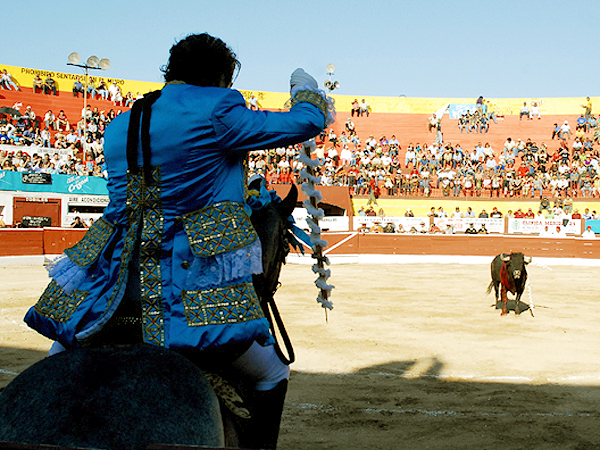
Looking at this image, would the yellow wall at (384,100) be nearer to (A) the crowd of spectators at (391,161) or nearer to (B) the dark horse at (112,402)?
(A) the crowd of spectators at (391,161)

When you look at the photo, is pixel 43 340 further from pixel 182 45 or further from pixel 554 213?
pixel 554 213

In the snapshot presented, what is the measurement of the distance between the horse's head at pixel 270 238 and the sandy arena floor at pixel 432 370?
1.67m

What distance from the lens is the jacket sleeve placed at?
1.49 m

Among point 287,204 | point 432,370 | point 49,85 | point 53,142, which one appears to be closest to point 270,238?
point 287,204

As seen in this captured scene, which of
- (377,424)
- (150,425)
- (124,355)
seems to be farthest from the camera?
(377,424)

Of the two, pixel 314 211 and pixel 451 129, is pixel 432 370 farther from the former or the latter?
pixel 451 129

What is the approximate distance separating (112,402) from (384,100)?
104 feet

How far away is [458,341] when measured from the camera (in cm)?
638

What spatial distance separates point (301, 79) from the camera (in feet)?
5.72

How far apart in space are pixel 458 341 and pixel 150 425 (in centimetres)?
566

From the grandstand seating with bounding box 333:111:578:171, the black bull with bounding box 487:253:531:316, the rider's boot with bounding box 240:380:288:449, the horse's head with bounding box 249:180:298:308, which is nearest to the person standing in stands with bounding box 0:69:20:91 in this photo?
the grandstand seating with bounding box 333:111:578:171

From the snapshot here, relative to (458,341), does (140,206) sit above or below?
above

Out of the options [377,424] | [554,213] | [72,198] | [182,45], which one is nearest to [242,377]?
[182,45]

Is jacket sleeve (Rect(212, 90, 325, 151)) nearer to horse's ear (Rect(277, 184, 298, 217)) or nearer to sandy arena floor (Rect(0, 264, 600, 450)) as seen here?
horse's ear (Rect(277, 184, 298, 217))
